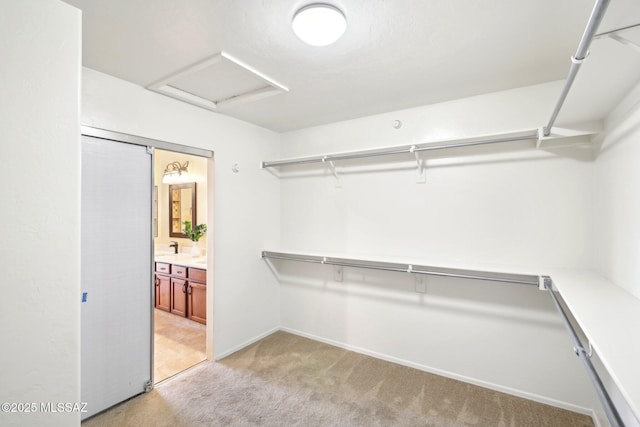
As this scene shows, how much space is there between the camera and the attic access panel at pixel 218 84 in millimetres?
2047

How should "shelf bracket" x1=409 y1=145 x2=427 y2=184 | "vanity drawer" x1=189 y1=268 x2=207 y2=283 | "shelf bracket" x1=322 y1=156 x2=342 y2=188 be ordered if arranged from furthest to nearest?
"vanity drawer" x1=189 y1=268 x2=207 y2=283 → "shelf bracket" x1=322 y1=156 x2=342 y2=188 → "shelf bracket" x1=409 y1=145 x2=427 y2=184

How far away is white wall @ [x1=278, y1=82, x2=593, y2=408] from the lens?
2.21 m

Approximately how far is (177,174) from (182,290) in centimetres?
182

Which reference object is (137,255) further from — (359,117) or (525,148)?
(525,148)

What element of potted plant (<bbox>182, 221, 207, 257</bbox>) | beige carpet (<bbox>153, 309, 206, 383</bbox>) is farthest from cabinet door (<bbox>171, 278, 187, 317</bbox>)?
potted plant (<bbox>182, 221, 207, 257</bbox>)

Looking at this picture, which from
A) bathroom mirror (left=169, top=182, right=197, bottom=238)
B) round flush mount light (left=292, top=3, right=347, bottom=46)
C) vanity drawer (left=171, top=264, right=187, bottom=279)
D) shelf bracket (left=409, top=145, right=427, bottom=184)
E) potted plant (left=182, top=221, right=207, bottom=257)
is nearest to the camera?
round flush mount light (left=292, top=3, right=347, bottom=46)

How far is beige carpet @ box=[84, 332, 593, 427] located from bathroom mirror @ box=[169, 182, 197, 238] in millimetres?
2484

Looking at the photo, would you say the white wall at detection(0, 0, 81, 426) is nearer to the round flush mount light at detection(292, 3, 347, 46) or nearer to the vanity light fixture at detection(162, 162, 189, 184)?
the round flush mount light at detection(292, 3, 347, 46)

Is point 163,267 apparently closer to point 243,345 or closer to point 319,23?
point 243,345

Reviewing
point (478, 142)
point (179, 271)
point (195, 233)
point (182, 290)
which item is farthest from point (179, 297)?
point (478, 142)

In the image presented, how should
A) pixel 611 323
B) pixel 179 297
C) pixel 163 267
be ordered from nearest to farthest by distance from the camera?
1. pixel 611 323
2. pixel 179 297
3. pixel 163 267

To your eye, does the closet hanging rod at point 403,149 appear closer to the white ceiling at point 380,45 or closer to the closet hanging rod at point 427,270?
the white ceiling at point 380,45

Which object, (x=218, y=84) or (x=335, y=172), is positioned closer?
(x=218, y=84)

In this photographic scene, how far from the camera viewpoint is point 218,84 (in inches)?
93.4
